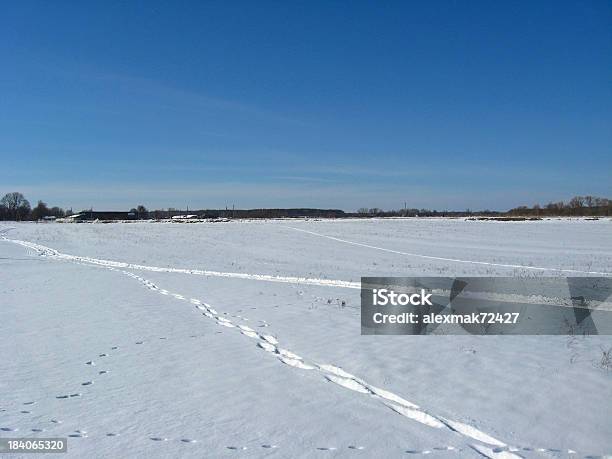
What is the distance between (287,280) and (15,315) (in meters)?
10.5

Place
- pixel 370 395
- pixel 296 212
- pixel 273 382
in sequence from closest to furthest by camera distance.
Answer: pixel 370 395, pixel 273 382, pixel 296 212

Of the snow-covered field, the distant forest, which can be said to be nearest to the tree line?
the distant forest

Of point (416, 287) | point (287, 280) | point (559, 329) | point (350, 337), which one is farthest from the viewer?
point (287, 280)

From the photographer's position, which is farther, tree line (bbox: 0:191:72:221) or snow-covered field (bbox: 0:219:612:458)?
tree line (bbox: 0:191:72:221)

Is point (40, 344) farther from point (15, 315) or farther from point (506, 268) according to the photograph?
point (506, 268)

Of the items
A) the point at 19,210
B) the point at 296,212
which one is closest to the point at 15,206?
the point at 19,210

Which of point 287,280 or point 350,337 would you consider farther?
point 287,280

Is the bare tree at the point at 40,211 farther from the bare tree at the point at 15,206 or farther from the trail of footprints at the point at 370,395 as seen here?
the trail of footprints at the point at 370,395

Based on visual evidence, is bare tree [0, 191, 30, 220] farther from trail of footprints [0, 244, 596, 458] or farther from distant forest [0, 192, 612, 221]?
trail of footprints [0, 244, 596, 458]

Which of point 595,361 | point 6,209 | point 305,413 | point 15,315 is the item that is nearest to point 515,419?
→ point 305,413

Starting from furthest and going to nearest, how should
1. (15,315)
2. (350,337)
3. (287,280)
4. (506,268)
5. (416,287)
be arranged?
1. (506,268)
2. (287,280)
3. (416,287)
4. (15,315)
5. (350,337)

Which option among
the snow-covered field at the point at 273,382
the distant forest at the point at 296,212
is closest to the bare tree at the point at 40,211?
the distant forest at the point at 296,212

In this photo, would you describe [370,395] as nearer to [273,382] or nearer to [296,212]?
[273,382]

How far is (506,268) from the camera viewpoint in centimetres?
2447
